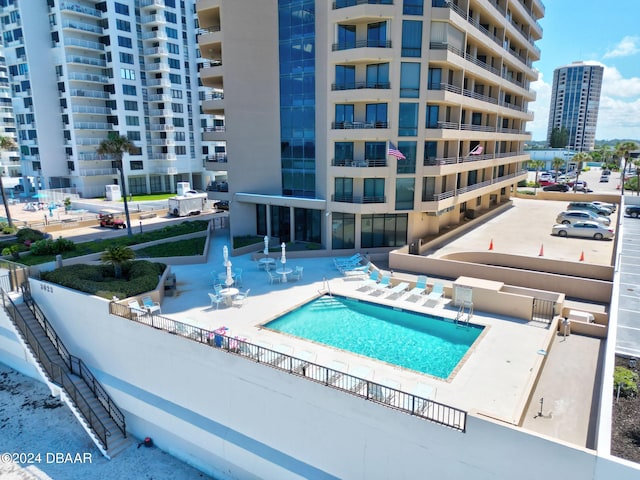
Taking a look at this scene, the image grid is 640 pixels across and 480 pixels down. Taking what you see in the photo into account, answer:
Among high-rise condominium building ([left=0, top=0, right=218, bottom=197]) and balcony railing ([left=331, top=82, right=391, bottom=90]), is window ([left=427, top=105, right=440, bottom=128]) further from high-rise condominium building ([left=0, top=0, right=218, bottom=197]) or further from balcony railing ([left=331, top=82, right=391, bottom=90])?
high-rise condominium building ([left=0, top=0, right=218, bottom=197])

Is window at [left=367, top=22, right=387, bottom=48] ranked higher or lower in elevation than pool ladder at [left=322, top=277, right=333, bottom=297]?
higher

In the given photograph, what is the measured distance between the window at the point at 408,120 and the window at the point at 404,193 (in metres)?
3.09

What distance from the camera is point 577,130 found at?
192 metres

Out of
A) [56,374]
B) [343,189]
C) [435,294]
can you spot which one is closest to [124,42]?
[343,189]

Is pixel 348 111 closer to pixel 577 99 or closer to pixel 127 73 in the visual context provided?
pixel 127 73

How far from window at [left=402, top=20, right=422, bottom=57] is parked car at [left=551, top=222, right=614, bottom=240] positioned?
59.2 ft

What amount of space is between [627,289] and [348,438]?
54.3 feet

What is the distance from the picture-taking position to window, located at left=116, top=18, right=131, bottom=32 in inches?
2507

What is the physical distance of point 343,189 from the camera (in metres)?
29.7

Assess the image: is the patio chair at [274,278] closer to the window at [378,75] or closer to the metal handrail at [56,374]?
the metal handrail at [56,374]

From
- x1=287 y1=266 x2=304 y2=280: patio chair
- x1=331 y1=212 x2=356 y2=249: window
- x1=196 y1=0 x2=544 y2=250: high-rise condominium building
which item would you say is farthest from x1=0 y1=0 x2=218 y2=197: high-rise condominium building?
x1=287 y1=266 x2=304 y2=280: patio chair

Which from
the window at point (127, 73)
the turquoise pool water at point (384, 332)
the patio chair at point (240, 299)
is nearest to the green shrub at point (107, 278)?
the patio chair at point (240, 299)

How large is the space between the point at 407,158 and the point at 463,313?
12.5 metres

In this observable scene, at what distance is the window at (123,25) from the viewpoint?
209ft
